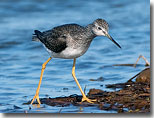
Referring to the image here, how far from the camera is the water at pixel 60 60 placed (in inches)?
440

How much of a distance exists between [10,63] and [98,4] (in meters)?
8.17

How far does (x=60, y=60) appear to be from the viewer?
14078 mm

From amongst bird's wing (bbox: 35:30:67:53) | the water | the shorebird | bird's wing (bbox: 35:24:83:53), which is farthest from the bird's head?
the water

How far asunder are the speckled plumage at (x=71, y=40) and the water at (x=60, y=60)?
4.03ft

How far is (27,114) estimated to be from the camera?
29.9 ft

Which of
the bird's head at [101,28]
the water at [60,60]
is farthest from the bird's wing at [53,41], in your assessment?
the water at [60,60]

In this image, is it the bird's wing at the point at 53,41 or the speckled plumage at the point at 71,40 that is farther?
the bird's wing at the point at 53,41

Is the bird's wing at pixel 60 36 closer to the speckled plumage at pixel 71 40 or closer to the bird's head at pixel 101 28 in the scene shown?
the speckled plumage at pixel 71 40

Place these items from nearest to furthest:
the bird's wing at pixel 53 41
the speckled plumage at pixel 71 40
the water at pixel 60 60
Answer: the speckled plumage at pixel 71 40
the bird's wing at pixel 53 41
the water at pixel 60 60

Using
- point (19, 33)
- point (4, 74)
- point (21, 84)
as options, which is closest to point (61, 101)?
point (21, 84)

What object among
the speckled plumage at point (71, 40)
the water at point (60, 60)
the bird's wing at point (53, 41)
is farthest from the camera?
the water at point (60, 60)

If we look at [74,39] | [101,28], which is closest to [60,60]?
[74,39]

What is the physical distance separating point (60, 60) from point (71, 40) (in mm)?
4311

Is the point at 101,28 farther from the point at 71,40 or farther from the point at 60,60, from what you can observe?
the point at 60,60
